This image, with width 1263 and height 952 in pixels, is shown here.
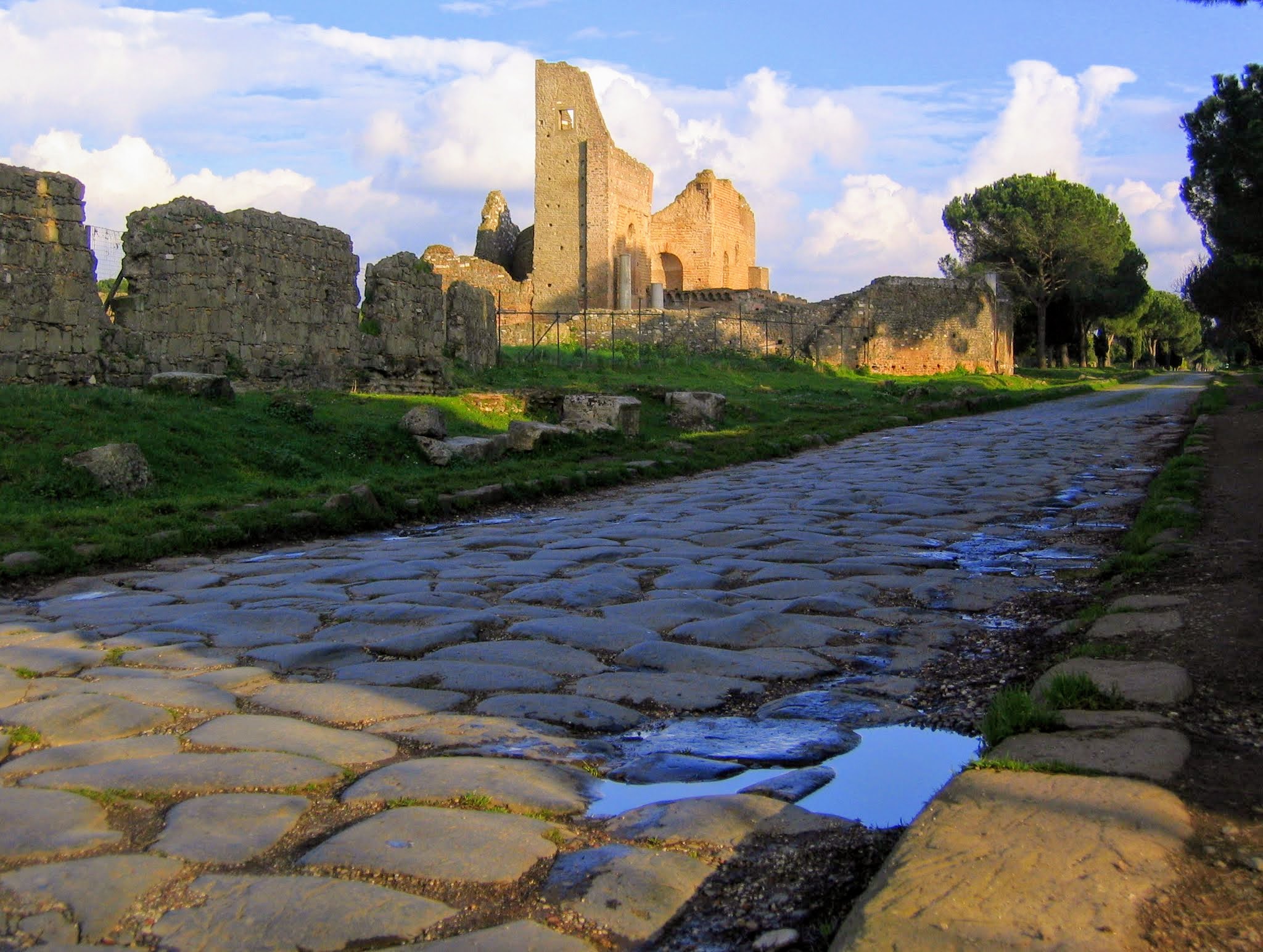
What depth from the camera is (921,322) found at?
38750 millimetres

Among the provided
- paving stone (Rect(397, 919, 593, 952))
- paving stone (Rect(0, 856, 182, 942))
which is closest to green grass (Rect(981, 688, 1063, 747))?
paving stone (Rect(397, 919, 593, 952))

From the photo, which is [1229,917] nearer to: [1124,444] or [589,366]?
[1124,444]

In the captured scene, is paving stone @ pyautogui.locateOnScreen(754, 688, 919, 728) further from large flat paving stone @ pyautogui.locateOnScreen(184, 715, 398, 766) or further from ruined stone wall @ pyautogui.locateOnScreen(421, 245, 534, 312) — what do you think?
ruined stone wall @ pyautogui.locateOnScreen(421, 245, 534, 312)

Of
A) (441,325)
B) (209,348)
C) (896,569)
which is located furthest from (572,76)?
(896,569)

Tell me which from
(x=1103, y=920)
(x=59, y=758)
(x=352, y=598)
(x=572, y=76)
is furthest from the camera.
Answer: (x=572, y=76)

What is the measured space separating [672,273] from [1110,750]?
50349 millimetres

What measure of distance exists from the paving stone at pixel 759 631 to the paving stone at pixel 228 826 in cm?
206

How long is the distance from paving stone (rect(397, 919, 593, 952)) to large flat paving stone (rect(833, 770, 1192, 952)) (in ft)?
1.51

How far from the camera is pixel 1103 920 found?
1.80 metres

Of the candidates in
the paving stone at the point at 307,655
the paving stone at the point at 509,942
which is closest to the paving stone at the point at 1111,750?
the paving stone at the point at 509,942

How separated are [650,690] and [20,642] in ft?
8.28

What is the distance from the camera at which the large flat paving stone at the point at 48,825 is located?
7.50 ft

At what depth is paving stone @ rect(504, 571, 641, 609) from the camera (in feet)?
16.7

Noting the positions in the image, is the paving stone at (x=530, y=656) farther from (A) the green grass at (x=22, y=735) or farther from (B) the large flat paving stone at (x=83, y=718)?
(A) the green grass at (x=22, y=735)
